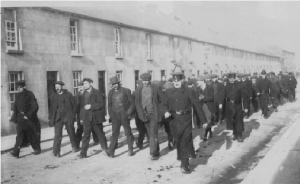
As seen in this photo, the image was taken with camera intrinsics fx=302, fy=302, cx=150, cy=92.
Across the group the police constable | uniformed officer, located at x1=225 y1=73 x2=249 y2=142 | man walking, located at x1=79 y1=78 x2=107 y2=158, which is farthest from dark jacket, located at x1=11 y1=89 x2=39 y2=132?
uniformed officer, located at x1=225 y1=73 x2=249 y2=142

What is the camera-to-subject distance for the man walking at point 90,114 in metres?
7.56

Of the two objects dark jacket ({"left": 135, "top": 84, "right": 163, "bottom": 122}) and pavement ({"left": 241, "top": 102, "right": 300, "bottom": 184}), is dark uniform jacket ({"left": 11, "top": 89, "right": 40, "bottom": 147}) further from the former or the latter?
pavement ({"left": 241, "top": 102, "right": 300, "bottom": 184})

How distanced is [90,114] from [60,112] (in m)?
0.90

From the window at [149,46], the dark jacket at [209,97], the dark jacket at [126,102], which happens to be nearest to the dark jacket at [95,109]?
the dark jacket at [126,102]

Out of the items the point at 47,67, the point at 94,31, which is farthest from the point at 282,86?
the point at 47,67

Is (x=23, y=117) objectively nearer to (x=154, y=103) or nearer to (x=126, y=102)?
(x=126, y=102)

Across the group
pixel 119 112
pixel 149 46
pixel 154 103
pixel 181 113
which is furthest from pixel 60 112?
pixel 149 46

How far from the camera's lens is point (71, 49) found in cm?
1580

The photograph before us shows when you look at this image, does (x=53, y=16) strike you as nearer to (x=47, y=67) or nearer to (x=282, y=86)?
(x=47, y=67)

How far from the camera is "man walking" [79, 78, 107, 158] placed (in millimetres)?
7562

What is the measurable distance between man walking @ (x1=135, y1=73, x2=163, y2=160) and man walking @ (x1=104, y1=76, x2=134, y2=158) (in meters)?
0.26

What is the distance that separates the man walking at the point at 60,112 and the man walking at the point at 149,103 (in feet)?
6.13

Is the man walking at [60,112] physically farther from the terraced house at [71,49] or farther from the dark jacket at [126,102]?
the terraced house at [71,49]

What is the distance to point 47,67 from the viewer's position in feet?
46.4
